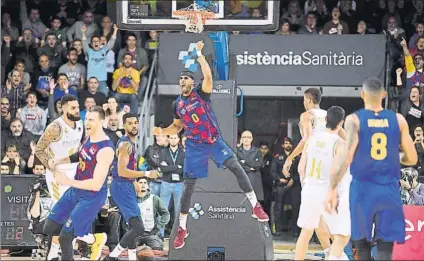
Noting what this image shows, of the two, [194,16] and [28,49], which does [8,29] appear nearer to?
[28,49]

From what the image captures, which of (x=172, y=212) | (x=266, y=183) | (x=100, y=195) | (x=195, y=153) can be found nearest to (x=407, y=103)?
(x=266, y=183)

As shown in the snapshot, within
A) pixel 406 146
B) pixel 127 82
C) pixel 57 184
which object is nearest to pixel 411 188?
pixel 406 146

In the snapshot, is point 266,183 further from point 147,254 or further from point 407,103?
point 147,254

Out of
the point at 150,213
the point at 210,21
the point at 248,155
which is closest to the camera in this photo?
the point at 210,21

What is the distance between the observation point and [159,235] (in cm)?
1608

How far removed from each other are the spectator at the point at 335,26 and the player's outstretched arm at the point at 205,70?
6769 mm

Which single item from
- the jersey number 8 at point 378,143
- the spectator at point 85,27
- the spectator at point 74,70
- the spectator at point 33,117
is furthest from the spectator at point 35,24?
the jersey number 8 at point 378,143

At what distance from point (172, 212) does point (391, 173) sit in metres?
6.58

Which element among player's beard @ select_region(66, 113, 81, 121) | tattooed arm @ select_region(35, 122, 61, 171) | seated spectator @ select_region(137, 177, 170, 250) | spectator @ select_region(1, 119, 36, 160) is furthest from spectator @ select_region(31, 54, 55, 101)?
tattooed arm @ select_region(35, 122, 61, 171)

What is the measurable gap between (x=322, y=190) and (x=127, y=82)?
7.38 metres

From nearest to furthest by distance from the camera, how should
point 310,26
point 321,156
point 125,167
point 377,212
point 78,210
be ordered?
1. point 377,212
2. point 78,210
3. point 321,156
4. point 125,167
5. point 310,26

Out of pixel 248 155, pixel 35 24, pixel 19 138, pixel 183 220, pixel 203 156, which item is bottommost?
pixel 183 220

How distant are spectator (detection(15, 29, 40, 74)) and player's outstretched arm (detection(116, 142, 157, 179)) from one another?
697cm

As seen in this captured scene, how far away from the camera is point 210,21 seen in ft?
48.0
